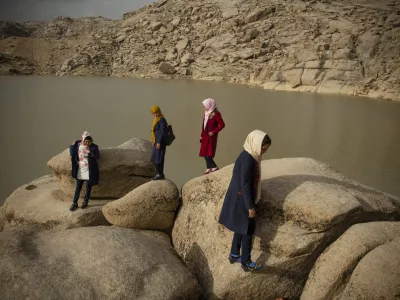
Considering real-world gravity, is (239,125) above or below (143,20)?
below

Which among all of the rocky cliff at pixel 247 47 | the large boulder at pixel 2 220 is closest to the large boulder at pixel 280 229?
the large boulder at pixel 2 220

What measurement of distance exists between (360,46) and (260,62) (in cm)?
926

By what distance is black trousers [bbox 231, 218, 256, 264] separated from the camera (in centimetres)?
448

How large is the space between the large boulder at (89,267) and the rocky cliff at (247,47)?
2620 centimetres

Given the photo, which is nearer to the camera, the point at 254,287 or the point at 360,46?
the point at 254,287

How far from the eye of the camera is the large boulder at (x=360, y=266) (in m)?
3.97

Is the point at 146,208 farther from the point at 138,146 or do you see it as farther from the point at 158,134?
the point at 138,146

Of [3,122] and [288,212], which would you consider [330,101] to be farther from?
[288,212]

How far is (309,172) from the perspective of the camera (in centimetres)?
576

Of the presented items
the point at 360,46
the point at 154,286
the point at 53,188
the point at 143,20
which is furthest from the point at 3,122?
the point at 143,20

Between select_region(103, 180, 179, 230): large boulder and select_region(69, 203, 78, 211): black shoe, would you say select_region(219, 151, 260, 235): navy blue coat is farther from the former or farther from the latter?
select_region(69, 203, 78, 211): black shoe

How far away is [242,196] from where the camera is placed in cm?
436

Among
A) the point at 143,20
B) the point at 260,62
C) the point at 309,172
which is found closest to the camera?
the point at 309,172

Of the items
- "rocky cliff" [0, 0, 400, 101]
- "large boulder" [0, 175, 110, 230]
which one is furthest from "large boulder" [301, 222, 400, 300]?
"rocky cliff" [0, 0, 400, 101]
